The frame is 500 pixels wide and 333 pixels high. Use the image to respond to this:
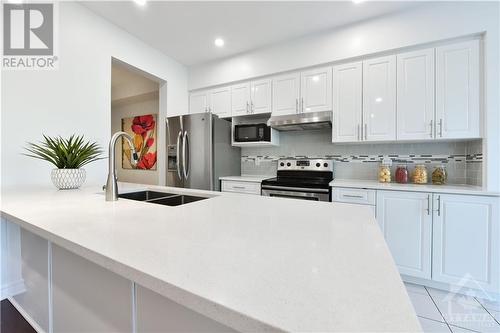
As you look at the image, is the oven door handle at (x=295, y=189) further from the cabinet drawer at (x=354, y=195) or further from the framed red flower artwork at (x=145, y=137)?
the framed red flower artwork at (x=145, y=137)

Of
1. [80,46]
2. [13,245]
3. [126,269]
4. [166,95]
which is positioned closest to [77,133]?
[80,46]

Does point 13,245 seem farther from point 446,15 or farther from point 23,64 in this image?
point 446,15

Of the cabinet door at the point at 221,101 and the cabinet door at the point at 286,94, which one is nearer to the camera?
the cabinet door at the point at 286,94

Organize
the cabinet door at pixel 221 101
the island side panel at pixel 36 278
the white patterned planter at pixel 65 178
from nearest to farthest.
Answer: the island side panel at pixel 36 278 → the white patterned planter at pixel 65 178 → the cabinet door at pixel 221 101

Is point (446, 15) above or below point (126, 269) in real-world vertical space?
above

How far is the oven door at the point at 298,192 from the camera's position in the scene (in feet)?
7.93

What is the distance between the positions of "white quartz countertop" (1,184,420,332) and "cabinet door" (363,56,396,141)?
1.65 m

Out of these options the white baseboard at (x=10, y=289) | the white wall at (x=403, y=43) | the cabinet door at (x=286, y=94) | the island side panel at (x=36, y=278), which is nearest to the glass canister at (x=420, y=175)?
the white wall at (x=403, y=43)

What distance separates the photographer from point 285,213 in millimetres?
1047

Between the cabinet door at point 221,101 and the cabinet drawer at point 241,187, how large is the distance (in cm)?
105

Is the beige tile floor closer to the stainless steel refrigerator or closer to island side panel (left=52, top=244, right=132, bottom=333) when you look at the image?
island side panel (left=52, top=244, right=132, bottom=333)

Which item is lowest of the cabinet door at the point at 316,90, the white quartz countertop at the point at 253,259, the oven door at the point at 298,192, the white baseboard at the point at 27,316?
the white baseboard at the point at 27,316

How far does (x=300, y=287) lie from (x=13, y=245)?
2241 mm

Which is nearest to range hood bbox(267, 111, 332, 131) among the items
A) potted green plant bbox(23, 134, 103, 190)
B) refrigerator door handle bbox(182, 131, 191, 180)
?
refrigerator door handle bbox(182, 131, 191, 180)
